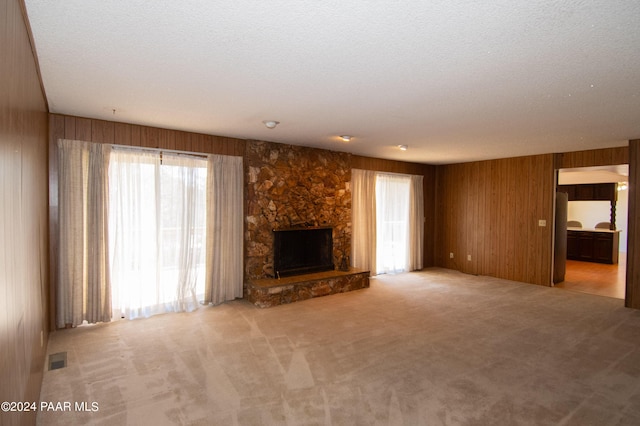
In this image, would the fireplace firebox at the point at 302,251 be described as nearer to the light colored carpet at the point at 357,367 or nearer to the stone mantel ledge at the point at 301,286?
the stone mantel ledge at the point at 301,286

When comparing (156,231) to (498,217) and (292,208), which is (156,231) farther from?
(498,217)

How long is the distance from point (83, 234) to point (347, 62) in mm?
3534

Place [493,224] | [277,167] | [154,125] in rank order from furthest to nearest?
1. [493,224]
2. [277,167]
3. [154,125]

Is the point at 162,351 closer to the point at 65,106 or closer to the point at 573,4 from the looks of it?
the point at 65,106

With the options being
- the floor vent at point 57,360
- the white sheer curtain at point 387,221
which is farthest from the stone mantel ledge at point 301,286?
the floor vent at point 57,360

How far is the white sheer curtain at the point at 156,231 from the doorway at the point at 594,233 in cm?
632

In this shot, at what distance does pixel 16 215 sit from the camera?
1.62 meters

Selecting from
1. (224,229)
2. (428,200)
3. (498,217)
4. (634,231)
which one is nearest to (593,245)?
(498,217)

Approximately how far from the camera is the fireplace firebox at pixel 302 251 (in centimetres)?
507

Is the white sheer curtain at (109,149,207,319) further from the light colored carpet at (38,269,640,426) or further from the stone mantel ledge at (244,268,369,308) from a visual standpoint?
the stone mantel ledge at (244,268,369,308)

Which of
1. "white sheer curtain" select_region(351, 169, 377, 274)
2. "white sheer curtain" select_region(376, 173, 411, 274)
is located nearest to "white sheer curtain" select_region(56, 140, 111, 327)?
"white sheer curtain" select_region(351, 169, 377, 274)

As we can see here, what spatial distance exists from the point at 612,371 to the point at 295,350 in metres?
2.87

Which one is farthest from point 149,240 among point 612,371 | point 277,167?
point 612,371

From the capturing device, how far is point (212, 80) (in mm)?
2576
